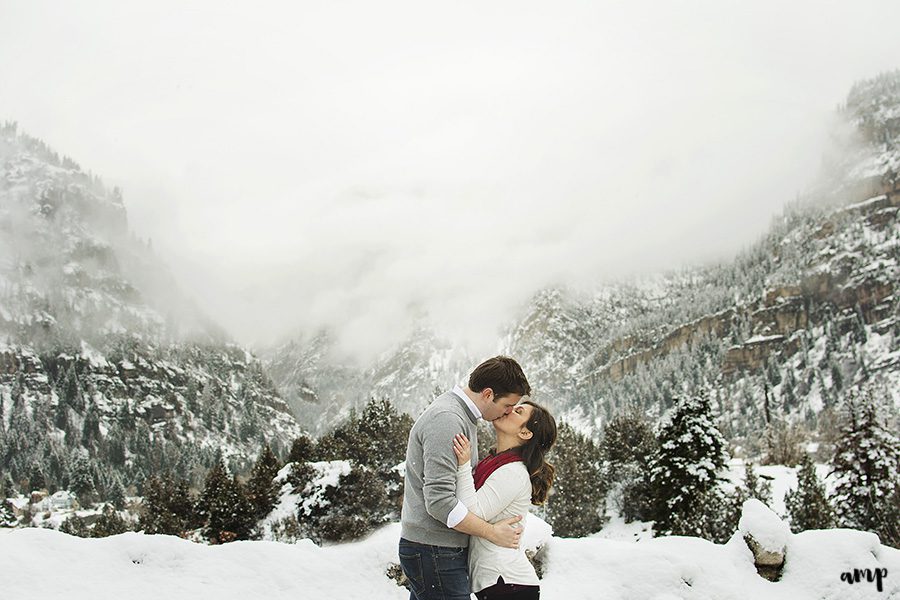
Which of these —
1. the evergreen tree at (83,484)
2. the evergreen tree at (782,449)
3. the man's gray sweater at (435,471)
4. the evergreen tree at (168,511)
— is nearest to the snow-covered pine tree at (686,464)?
the man's gray sweater at (435,471)

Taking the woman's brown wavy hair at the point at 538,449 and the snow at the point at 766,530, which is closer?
the woman's brown wavy hair at the point at 538,449

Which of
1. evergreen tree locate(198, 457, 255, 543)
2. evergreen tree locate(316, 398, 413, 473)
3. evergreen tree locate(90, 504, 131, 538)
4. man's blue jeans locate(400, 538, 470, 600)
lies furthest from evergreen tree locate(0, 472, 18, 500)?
man's blue jeans locate(400, 538, 470, 600)

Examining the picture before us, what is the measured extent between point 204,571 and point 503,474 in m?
6.95

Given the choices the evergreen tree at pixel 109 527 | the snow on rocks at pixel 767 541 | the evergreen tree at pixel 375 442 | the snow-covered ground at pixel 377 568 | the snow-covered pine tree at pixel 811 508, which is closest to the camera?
the snow-covered ground at pixel 377 568

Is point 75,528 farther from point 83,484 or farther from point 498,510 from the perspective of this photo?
point 498,510

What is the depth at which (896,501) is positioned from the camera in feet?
84.7

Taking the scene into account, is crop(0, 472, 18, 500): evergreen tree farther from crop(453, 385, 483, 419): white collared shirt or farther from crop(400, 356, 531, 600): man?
crop(453, 385, 483, 419): white collared shirt

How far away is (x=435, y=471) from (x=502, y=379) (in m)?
0.82

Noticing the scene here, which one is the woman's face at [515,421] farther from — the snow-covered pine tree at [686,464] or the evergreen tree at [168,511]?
the evergreen tree at [168,511]

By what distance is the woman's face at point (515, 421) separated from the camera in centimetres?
482

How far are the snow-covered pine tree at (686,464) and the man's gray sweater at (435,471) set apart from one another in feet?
92.0

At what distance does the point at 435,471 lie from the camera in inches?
172

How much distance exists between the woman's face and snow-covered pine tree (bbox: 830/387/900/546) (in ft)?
88.1

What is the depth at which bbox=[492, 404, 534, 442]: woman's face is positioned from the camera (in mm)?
4820
